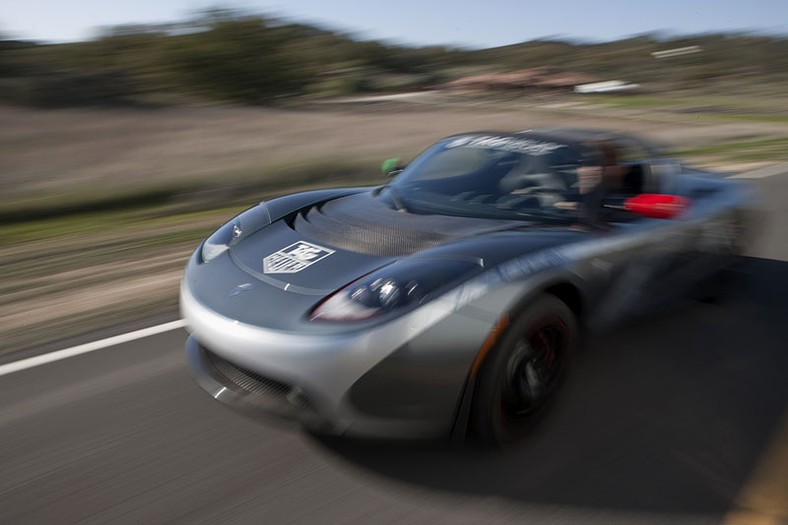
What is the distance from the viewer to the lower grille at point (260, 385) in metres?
2.66

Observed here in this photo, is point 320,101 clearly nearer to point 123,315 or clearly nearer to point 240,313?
point 123,315

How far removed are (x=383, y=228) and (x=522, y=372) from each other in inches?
39.3

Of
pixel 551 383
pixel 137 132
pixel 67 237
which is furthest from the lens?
pixel 137 132

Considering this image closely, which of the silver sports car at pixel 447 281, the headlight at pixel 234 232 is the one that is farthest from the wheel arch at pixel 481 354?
the headlight at pixel 234 232

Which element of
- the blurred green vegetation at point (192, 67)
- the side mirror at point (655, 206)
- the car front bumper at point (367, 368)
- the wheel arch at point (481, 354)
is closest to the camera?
the car front bumper at point (367, 368)

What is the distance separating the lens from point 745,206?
4.83 m

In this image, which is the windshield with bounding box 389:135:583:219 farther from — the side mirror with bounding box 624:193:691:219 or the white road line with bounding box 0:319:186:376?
the white road line with bounding box 0:319:186:376

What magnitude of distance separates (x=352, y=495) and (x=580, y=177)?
2.01m

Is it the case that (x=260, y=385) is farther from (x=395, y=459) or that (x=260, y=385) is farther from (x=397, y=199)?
(x=397, y=199)

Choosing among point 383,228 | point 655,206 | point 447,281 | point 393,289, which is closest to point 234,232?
point 383,228

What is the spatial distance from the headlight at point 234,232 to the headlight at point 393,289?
1.00 metres

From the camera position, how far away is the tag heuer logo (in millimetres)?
3158

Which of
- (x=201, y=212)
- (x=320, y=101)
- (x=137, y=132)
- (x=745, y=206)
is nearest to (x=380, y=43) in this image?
(x=320, y=101)

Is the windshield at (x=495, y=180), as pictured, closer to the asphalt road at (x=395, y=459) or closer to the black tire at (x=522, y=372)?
the black tire at (x=522, y=372)
